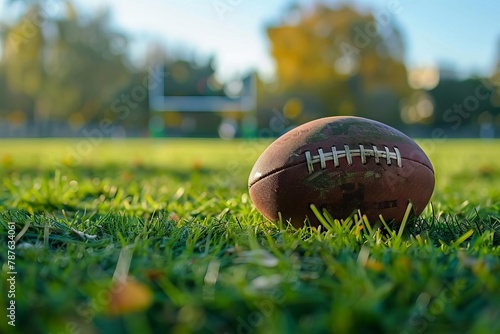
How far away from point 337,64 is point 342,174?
89.9ft

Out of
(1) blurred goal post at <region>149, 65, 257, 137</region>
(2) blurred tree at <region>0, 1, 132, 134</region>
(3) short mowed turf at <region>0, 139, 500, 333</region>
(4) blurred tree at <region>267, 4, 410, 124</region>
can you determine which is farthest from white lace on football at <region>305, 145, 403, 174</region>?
(2) blurred tree at <region>0, 1, 132, 134</region>

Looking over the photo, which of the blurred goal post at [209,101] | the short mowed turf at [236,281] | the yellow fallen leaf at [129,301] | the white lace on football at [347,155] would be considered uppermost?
the white lace on football at [347,155]

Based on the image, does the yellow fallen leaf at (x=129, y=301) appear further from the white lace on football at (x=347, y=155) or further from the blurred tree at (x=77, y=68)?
the blurred tree at (x=77, y=68)

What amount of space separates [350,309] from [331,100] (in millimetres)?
29626

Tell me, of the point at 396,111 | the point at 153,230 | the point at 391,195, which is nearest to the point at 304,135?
the point at 391,195

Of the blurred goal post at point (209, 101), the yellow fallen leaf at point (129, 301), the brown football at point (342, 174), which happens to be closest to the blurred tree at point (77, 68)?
the blurred goal post at point (209, 101)

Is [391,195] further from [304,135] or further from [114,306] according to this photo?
[114,306]

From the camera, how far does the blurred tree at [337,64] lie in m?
28.2

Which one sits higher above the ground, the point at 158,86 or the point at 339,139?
the point at 339,139

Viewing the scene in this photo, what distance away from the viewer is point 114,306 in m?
→ 1.12

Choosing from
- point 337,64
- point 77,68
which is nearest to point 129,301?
point 337,64

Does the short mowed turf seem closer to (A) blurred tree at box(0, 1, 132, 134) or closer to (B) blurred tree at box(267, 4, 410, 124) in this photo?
(B) blurred tree at box(267, 4, 410, 124)

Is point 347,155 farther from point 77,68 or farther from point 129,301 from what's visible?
point 77,68

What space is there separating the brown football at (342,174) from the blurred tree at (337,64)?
25.3 m
